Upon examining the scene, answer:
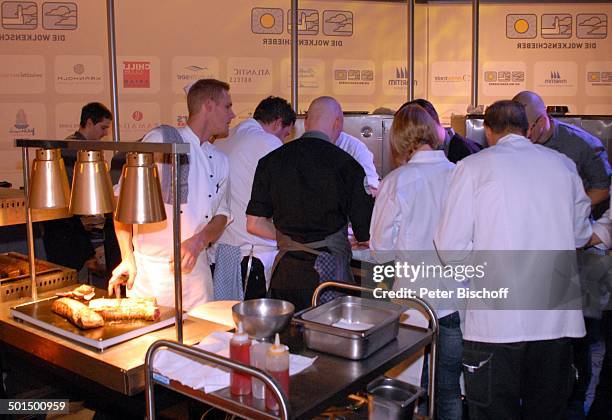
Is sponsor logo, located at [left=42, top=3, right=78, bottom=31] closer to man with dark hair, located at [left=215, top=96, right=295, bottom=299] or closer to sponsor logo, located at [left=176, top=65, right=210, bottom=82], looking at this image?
sponsor logo, located at [left=176, top=65, right=210, bottom=82]

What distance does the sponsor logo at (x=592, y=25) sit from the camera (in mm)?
6027

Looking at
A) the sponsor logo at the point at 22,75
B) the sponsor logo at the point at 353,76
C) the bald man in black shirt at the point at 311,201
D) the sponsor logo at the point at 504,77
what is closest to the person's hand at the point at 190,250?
the bald man in black shirt at the point at 311,201

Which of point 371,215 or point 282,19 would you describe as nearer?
point 371,215

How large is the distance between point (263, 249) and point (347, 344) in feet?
5.53

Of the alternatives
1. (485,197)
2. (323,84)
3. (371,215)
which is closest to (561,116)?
(371,215)

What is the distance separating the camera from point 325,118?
9.05ft

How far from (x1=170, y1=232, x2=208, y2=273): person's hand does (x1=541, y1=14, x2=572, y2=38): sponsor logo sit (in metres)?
4.83

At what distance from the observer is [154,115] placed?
5441 mm

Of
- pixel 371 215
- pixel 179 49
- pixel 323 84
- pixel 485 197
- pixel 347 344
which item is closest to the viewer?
pixel 347 344

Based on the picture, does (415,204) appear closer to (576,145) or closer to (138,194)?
(138,194)

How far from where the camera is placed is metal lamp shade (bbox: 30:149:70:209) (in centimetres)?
191

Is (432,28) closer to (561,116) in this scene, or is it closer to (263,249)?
(561,116)

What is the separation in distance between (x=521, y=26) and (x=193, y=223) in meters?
4.62

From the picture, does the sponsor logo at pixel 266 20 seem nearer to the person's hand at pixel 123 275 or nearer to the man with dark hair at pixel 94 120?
the man with dark hair at pixel 94 120
